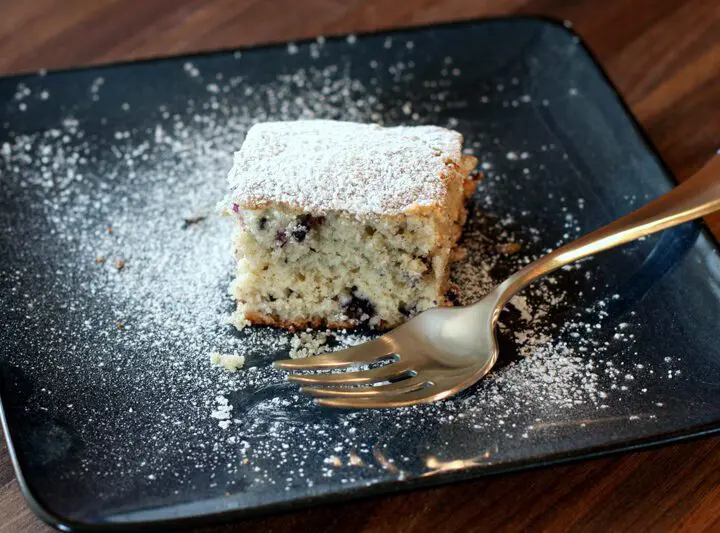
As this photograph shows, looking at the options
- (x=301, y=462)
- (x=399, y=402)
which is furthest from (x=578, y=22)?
(x=301, y=462)

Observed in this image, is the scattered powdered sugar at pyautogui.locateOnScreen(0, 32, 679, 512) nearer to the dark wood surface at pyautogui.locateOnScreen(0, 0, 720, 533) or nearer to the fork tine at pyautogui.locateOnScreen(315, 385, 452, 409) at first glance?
the fork tine at pyautogui.locateOnScreen(315, 385, 452, 409)

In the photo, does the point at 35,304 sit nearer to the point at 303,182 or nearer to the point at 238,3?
the point at 303,182

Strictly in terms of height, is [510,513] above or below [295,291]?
below

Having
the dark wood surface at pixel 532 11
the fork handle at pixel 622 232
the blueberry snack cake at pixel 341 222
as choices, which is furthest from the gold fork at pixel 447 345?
the dark wood surface at pixel 532 11

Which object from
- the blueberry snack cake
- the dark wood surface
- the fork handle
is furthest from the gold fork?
the dark wood surface

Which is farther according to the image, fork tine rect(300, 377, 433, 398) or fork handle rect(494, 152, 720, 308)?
fork handle rect(494, 152, 720, 308)

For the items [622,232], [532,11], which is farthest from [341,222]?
[532,11]

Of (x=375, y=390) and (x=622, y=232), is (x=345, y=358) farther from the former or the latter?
(x=622, y=232)
